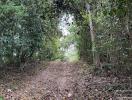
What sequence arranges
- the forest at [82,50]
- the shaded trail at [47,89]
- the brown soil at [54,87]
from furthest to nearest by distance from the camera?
the shaded trail at [47,89]
the brown soil at [54,87]
the forest at [82,50]

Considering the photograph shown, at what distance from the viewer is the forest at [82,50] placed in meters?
10.2

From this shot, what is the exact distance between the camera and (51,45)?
27.5 meters

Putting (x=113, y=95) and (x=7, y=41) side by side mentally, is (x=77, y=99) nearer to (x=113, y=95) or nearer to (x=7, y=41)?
(x=113, y=95)

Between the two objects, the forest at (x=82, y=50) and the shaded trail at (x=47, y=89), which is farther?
the shaded trail at (x=47, y=89)

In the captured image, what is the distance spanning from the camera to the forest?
10242 mm

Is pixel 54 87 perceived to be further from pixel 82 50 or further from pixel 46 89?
pixel 82 50

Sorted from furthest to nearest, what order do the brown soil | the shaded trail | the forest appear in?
the shaded trail
the brown soil
the forest

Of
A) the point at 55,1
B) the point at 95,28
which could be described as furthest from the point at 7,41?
the point at 55,1

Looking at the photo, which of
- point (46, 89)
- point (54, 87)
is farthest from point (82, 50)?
point (46, 89)

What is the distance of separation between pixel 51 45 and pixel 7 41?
44.6 feet

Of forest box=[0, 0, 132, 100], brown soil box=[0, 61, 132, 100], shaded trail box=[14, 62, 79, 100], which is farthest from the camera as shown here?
shaded trail box=[14, 62, 79, 100]

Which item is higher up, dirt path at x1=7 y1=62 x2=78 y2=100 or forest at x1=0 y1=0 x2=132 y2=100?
forest at x1=0 y1=0 x2=132 y2=100

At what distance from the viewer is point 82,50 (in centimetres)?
2202

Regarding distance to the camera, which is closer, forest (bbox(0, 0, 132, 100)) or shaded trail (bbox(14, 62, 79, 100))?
forest (bbox(0, 0, 132, 100))
